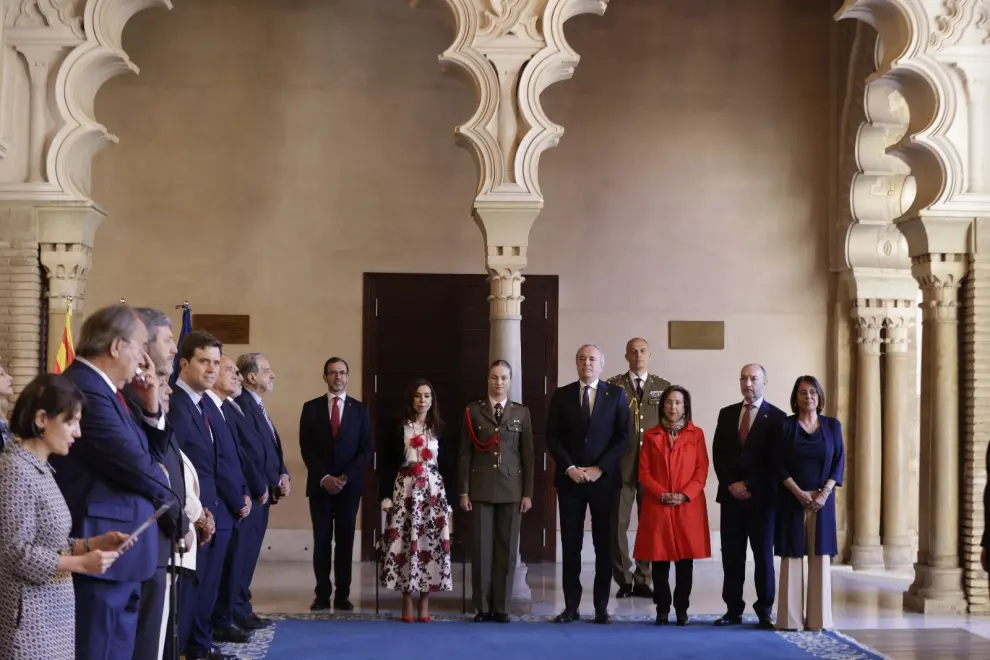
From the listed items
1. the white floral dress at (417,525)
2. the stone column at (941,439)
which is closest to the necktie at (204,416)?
the white floral dress at (417,525)

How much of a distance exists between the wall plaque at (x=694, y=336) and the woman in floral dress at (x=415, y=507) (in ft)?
11.4

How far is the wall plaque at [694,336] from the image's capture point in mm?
10797

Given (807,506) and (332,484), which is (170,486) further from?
(807,506)

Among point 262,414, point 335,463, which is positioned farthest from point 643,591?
point 262,414

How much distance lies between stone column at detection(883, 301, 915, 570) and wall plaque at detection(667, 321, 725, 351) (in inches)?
59.2

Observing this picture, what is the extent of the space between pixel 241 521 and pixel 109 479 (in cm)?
279

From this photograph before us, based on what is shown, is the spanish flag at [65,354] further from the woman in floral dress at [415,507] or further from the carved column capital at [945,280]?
the carved column capital at [945,280]

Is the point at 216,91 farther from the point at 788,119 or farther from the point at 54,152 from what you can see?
the point at 788,119

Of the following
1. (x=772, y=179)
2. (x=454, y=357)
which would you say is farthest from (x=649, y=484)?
(x=772, y=179)

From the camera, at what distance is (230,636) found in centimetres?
691

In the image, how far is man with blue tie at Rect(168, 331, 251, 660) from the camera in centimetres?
571

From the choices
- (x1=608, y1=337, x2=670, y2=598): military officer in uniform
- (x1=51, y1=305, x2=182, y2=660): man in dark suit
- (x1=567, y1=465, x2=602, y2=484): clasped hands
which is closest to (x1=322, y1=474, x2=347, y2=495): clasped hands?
(x1=567, y1=465, x2=602, y2=484): clasped hands

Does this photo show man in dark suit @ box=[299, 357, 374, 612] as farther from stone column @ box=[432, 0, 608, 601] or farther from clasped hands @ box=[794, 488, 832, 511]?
clasped hands @ box=[794, 488, 832, 511]

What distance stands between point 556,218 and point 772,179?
1984 millimetres
